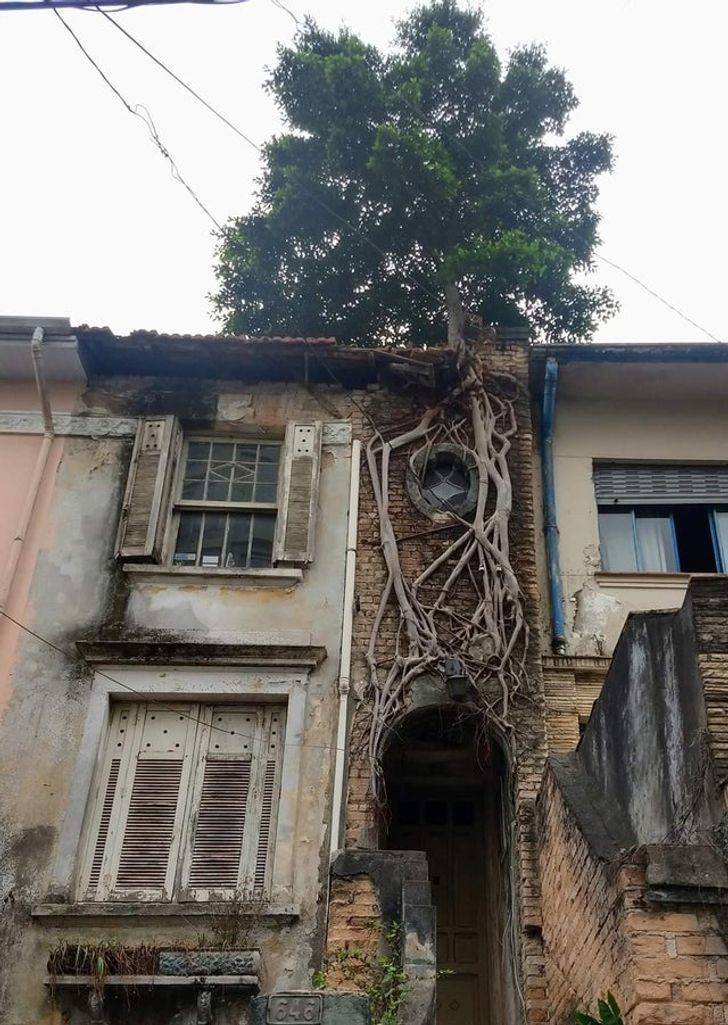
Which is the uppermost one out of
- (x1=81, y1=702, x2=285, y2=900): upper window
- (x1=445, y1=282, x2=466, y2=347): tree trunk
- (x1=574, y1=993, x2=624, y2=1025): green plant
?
(x1=445, y1=282, x2=466, y2=347): tree trunk

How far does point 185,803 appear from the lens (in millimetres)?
9156

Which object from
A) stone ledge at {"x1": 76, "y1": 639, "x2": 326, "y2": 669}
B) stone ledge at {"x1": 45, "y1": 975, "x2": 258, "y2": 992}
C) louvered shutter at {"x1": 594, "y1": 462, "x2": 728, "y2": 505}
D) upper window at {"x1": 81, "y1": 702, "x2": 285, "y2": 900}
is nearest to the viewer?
stone ledge at {"x1": 45, "y1": 975, "x2": 258, "y2": 992}

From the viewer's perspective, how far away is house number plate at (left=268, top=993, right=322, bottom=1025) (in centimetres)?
458

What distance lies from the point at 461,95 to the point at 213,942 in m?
14.8

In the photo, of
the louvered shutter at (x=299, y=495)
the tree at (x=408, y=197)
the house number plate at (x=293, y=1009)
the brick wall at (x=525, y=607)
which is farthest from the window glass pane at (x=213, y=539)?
the tree at (x=408, y=197)

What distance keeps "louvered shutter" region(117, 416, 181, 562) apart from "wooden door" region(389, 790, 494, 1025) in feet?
13.2

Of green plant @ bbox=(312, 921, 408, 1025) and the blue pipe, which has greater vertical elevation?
the blue pipe

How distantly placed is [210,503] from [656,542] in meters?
4.90

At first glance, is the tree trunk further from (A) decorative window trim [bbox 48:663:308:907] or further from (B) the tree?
(A) decorative window trim [bbox 48:663:308:907]

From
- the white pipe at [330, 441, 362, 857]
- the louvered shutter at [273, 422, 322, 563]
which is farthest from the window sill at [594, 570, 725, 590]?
the louvered shutter at [273, 422, 322, 563]

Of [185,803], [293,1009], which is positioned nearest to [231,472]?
[185,803]

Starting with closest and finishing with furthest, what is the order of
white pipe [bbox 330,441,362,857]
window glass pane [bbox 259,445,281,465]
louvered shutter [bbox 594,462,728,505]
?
white pipe [bbox 330,441,362,857] < window glass pane [bbox 259,445,281,465] < louvered shutter [bbox 594,462,728,505]

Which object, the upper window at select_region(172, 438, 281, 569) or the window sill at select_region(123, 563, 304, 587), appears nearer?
the window sill at select_region(123, 563, 304, 587)

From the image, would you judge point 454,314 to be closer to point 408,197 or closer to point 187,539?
point 408,197
